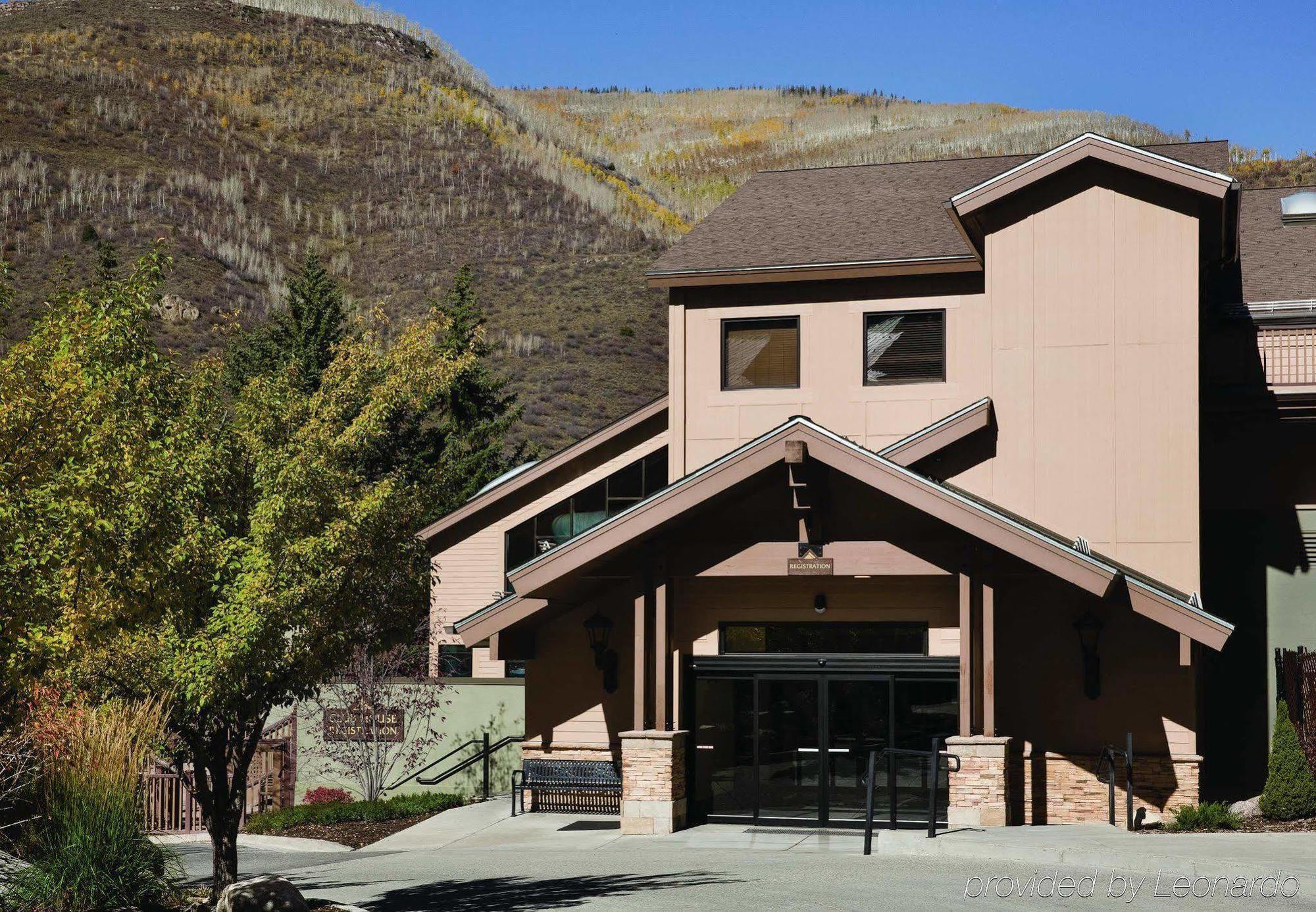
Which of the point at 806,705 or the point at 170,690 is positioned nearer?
the point at 170,690

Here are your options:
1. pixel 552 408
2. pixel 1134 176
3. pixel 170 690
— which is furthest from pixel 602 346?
pixel 170 690

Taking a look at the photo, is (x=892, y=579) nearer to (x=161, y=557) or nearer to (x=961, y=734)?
(x=961, y=734)

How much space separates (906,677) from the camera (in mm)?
20562

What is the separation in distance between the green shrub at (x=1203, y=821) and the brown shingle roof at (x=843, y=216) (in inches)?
369

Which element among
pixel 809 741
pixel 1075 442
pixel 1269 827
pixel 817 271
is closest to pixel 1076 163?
pixel 1075 442

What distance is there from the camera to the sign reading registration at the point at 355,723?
26.5 meters

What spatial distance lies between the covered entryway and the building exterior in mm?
39

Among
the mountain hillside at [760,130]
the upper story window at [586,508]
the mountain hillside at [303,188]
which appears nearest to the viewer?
the upper story window at [586,508]

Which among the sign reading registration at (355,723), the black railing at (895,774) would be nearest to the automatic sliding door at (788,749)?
the black railing at (895,774)

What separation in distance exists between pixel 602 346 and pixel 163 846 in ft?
171

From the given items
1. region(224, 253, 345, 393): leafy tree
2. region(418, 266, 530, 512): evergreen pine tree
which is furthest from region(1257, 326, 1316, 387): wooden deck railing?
region(224, 253, 345, 393): leafy tree

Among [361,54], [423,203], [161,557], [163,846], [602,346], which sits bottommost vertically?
[163,846]

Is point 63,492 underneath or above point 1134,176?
underneath

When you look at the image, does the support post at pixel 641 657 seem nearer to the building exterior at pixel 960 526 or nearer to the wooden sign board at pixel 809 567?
the building exterior at pixel 960 526
